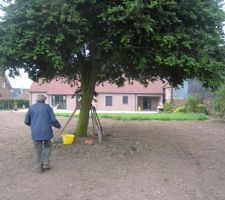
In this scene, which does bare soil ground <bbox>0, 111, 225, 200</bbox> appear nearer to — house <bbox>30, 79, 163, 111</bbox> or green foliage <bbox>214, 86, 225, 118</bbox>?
green foliage <bbox>214, 86, 225, 118</bbox>

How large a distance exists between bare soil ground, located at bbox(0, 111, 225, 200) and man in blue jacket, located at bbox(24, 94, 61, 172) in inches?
11.6

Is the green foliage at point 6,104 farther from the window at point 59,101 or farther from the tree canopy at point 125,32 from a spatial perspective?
the tree canopy at point 125,32

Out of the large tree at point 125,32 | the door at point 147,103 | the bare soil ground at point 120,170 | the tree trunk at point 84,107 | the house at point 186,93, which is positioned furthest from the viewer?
the door at point 147,103

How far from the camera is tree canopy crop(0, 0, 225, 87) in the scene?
828 cm

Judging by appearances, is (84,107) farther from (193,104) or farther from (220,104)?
(193,104)

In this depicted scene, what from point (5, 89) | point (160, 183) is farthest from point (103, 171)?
point (5, 89)

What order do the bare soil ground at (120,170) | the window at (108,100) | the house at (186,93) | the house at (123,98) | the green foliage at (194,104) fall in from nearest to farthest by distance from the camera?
the bare soil ground at (120,170) → the green foliage at (194,104) → the house at (186,93) → the house at (123,98) → the window at (108,100)

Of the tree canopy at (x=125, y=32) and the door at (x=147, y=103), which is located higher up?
the tree canopy at (x=125, y=32)

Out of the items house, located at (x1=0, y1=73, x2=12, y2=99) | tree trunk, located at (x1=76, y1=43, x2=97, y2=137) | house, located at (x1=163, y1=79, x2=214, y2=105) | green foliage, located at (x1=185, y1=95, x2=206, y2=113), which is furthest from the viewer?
house, located at (x1=0, y1=73, x2=12, y2=99)

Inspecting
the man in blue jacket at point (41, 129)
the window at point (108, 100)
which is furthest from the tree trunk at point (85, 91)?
the window at point (108, 100)

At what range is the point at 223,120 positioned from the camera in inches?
842

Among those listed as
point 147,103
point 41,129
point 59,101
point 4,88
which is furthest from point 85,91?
point 4,88

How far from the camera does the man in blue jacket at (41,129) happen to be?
887 centimetres

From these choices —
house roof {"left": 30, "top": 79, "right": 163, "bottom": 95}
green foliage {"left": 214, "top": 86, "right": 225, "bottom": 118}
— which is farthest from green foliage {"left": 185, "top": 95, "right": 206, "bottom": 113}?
house roof {"left": 30, "top": 79, "right": 163, "bottom": 95}
